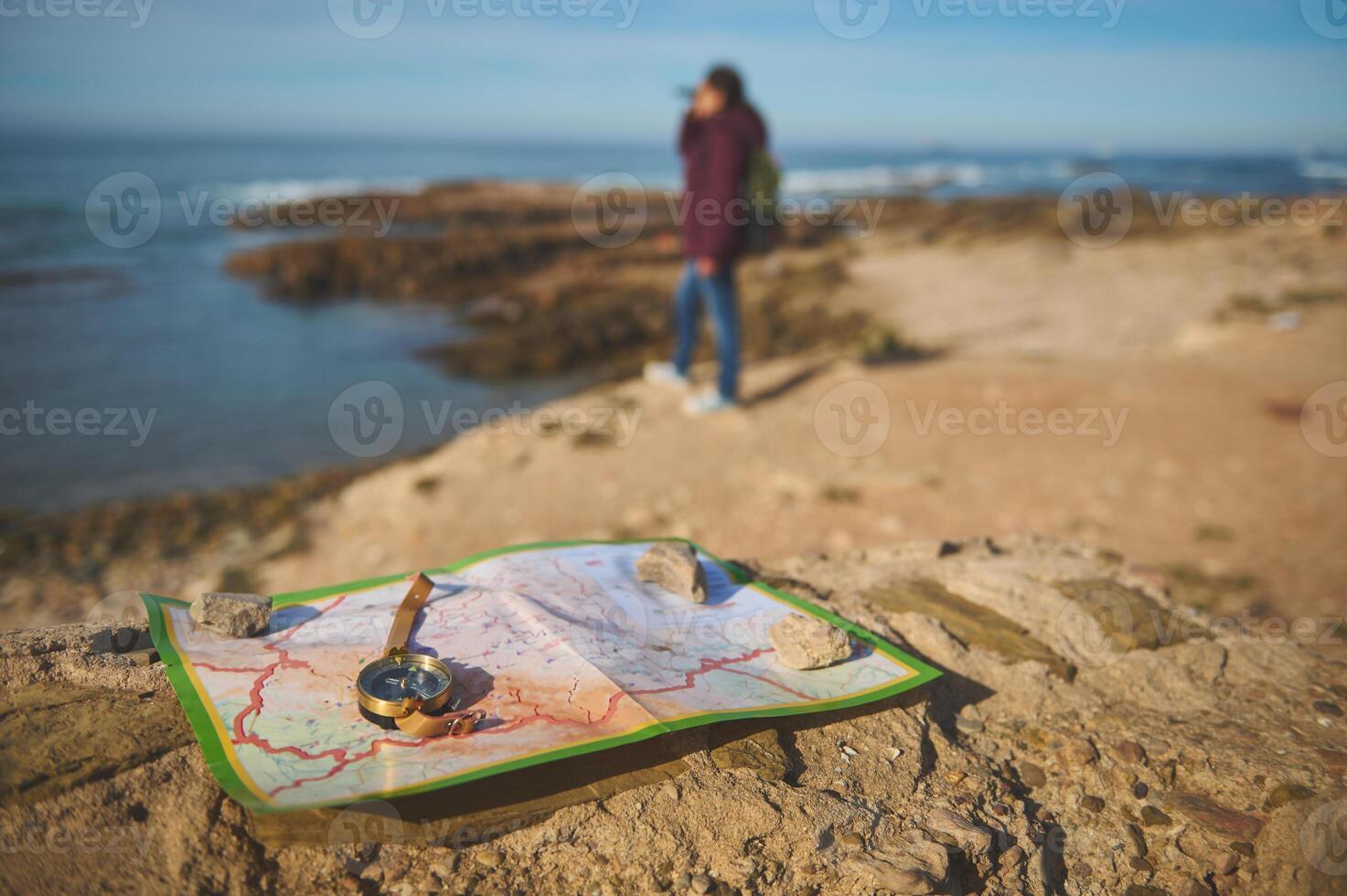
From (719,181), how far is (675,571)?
416 cm

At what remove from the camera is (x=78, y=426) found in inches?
335

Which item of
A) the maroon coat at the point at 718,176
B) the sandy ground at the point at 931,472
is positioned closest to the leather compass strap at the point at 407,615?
the sandy ground at the point at 931,472

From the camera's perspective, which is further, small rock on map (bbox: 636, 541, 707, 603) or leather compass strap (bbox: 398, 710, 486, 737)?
small rock on map (bbox: 636, 541, 707, 603)

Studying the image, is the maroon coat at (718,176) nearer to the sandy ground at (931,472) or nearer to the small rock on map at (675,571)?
the sandy ground at (931,472)

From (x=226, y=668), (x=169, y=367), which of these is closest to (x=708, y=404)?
(x=226, y=668)

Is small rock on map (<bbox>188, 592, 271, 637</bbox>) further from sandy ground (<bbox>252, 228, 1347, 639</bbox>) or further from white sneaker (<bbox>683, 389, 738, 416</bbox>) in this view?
white sneaker (<bbox>683, 389, 738, 416</bbox>)

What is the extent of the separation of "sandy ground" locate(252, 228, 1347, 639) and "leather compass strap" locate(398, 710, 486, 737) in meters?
3.33

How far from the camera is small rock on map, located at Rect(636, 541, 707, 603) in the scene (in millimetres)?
2473

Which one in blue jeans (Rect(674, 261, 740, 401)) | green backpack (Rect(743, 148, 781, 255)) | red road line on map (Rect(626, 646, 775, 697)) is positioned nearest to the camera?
red road line on map (Rect(626, 646, 775, 697))

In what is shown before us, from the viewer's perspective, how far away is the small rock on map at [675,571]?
2473 millimetres

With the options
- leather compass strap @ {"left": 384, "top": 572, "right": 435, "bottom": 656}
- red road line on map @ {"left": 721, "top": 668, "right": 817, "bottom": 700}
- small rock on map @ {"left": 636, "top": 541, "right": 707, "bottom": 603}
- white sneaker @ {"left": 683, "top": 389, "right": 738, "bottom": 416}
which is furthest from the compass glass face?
white sneaker @ {"left": 683, "top": 389, "right": 738, "bottom": 416}

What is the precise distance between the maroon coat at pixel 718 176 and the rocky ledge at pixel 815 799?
409 centimetres

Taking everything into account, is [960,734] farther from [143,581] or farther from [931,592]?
[143,581]

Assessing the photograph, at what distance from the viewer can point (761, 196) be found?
6.03 m
